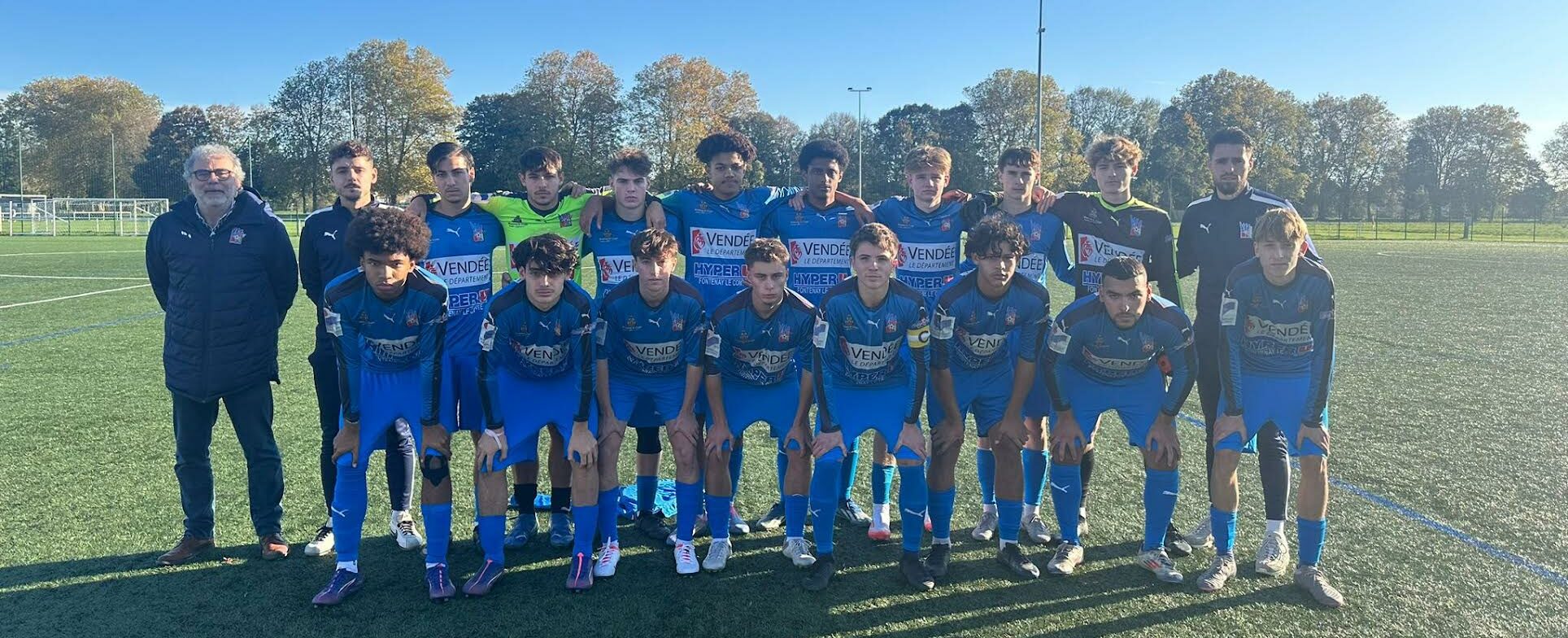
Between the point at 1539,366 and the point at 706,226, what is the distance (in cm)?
937

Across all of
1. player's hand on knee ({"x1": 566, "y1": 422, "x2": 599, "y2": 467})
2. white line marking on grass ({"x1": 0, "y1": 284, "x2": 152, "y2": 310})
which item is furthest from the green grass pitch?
white line marking on grass ({"x1": 0, "y1": 284, "x2": 152, "y2": 310})

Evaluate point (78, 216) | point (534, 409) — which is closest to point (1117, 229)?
point (534, 409)

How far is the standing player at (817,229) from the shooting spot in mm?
4941

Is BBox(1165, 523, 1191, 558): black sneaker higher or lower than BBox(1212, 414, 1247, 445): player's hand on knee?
lower

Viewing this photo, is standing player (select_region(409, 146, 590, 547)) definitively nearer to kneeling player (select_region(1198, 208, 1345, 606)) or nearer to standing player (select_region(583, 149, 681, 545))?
Result: standing player (select_region(583, 149, 681, 545))

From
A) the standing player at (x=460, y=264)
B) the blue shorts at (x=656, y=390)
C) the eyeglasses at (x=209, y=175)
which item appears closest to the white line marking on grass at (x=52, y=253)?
the eyeglasses at (x=209, y=175)

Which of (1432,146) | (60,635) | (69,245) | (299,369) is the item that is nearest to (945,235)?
(60,635)

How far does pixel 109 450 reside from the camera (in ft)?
18.4

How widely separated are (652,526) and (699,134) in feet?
145

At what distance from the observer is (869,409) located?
4043mm

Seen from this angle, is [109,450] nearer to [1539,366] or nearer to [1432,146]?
[1539,366]

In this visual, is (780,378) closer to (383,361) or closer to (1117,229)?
(383,361)

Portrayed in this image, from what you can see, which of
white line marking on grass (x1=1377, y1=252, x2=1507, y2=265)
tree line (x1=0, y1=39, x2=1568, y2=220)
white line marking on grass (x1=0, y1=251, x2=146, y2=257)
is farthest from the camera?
tree line (x1=0, y1=39, x2=1568, y2=220)

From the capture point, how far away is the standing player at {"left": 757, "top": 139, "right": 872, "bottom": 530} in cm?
494
